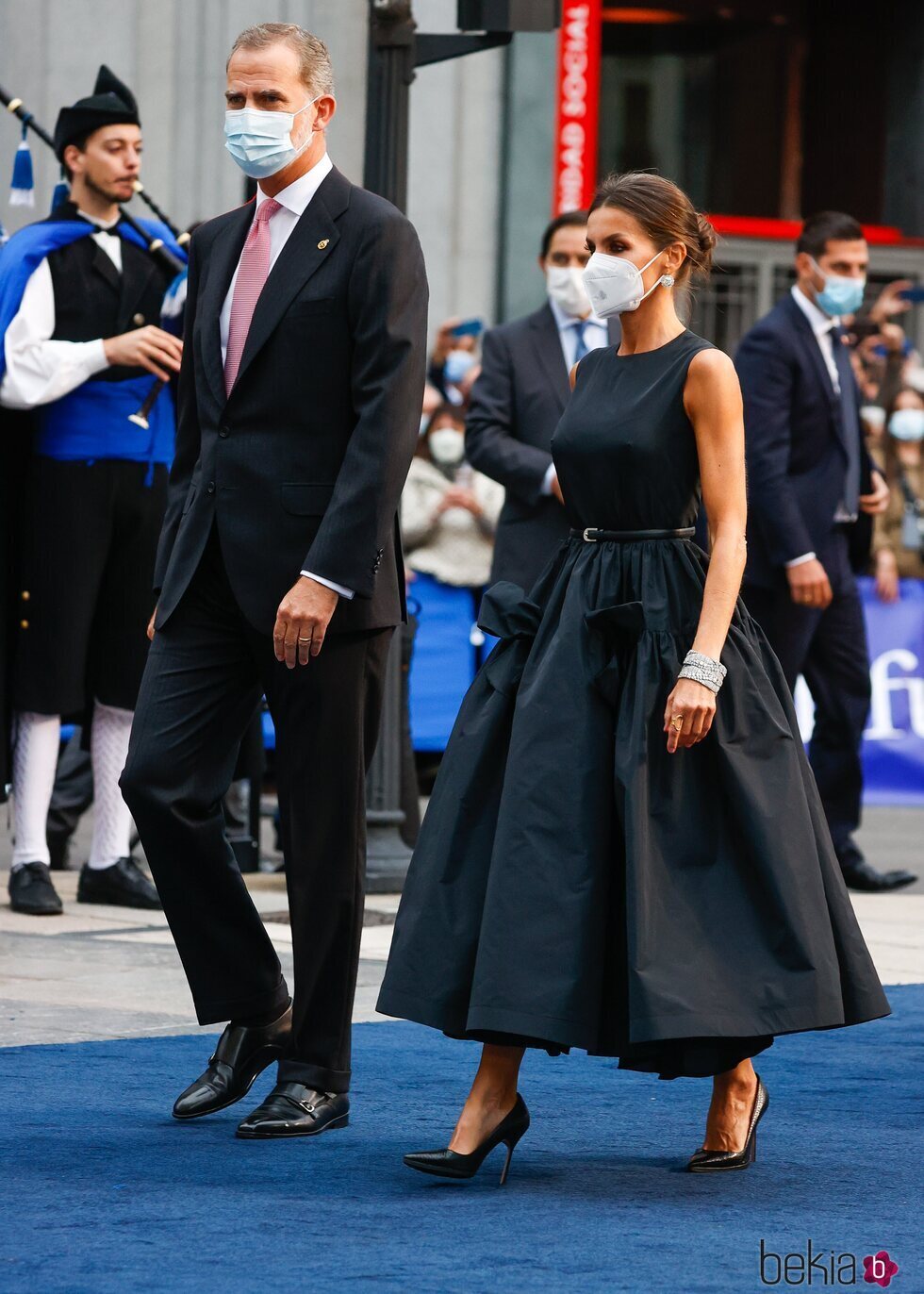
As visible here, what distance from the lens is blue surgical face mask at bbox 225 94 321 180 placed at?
4555 millimetres

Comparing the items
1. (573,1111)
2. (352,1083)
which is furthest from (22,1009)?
(573,1111)

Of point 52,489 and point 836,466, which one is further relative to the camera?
point 836,466

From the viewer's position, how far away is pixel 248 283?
4.63 meters

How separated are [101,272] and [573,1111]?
355 cm

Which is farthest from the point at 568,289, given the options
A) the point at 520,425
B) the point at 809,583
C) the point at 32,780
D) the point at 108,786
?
the point at 32,780

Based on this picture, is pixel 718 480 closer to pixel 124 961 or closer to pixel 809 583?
pixel 124 961

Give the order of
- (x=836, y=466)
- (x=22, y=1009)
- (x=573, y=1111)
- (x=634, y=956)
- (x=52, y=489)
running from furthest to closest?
(x=836, y=466) → (x=52, y=489) → (x=22, y=1009) → (x=573, y=1111) → (x=634, y=956)

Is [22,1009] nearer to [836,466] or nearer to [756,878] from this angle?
[756,878]

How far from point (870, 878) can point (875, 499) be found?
1330mm

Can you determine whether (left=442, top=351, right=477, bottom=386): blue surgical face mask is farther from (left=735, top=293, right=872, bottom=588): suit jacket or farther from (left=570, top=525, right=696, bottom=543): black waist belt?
(left=570, top=525, right=696, bottom=543): black waist belt

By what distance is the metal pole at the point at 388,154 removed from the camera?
767 centimetres

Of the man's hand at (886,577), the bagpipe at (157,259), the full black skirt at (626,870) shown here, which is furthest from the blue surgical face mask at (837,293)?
the full black skirt at (626,870)

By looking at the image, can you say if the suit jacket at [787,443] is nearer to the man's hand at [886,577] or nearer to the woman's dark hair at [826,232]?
the woman's dark hair at [826,232]

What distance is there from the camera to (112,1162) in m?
4.18
